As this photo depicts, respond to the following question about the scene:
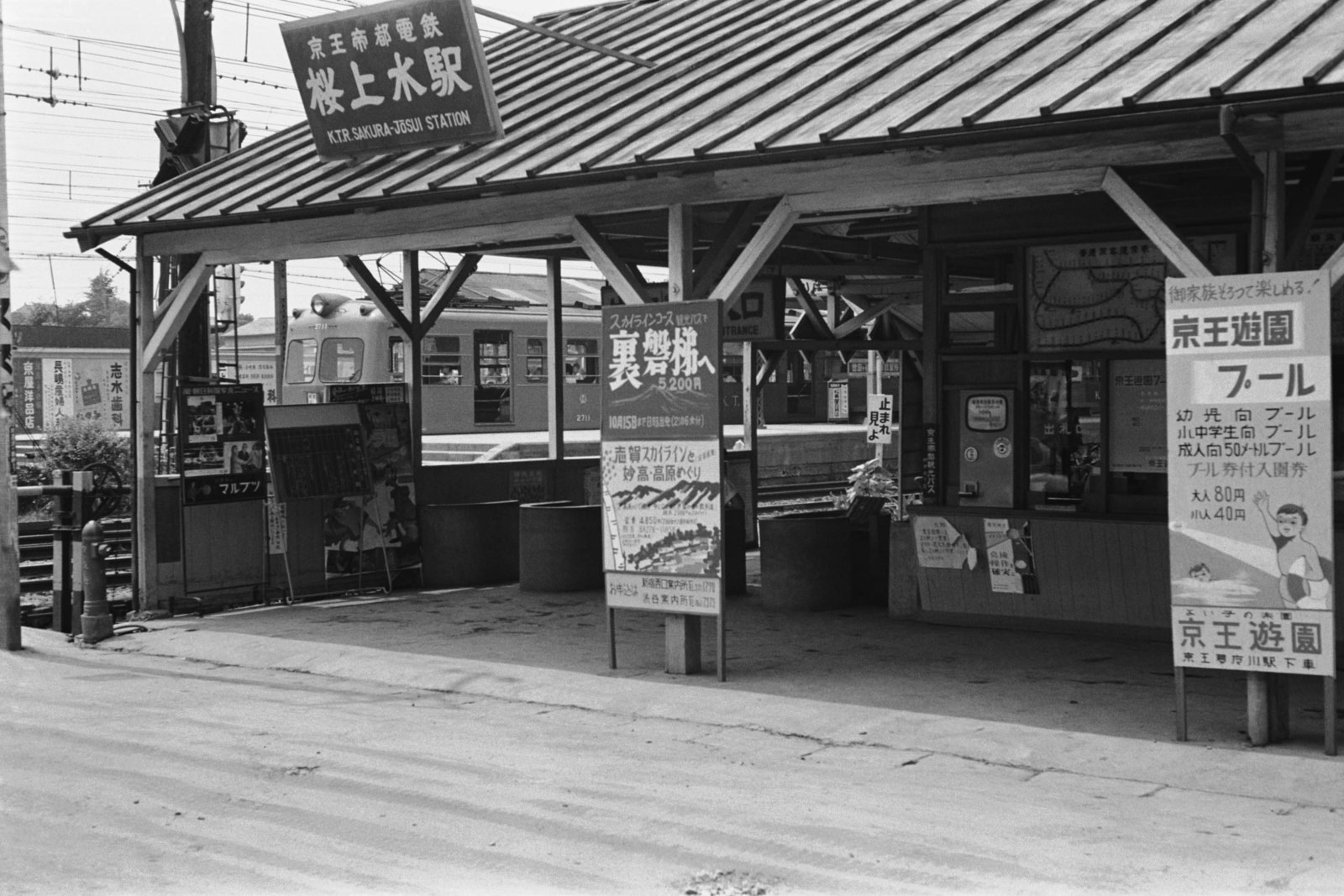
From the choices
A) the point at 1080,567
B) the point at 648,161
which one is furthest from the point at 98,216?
the point at 1080,567

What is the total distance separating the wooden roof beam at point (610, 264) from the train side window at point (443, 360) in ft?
47.3

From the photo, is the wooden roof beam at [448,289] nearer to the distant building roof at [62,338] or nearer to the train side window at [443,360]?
the train side window at [443,360]

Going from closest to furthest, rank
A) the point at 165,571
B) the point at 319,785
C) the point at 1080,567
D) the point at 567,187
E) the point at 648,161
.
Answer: the point at 319,785
the point at 648,161
the point at 567,187
the point at 1080,567
the point at 165,571

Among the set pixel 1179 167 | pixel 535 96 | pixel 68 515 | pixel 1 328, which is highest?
pixel 535 96

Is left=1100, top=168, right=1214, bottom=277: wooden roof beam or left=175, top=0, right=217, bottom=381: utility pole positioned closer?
left=1100, top=168, right=1214, bottom=277: wooden roof beam

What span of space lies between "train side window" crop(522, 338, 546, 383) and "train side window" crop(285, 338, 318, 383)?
3.56 m

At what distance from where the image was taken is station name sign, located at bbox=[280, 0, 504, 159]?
1143 cm

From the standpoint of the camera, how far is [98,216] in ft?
45.0

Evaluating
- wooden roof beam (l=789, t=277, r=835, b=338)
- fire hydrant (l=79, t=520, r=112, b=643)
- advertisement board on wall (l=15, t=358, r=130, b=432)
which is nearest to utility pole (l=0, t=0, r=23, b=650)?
fire hydrant (l=79, t=520, r=112, b=643)

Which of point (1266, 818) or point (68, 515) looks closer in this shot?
point (1266, 818)

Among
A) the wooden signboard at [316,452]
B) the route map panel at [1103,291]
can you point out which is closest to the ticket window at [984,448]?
the route map panel at [1103,291]

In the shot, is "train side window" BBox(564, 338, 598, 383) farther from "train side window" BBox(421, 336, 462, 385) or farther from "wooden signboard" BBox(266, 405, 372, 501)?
"wooden signboard" BBox(266, 405, 372, 501)

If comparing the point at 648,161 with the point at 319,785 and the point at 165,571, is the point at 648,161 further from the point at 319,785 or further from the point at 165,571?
the point at 165,571

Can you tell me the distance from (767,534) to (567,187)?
4.06 meters
